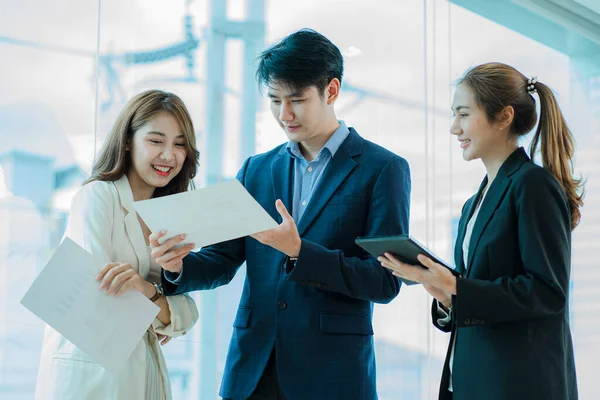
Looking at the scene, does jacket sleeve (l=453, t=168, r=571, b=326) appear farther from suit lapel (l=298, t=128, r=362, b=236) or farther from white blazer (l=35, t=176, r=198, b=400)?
white blazer (l=35, t=176, r=198, b=400)

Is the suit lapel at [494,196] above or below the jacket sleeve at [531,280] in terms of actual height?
above

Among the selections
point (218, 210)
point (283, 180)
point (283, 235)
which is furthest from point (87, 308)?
point (283, 180)

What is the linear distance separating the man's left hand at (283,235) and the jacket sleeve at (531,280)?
41 centimetres

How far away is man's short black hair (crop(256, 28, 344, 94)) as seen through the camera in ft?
6.61

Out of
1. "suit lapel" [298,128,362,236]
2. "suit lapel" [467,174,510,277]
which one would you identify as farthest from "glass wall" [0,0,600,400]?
Answer: "suit lapel" [467,174,510,277]

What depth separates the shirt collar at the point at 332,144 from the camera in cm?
205

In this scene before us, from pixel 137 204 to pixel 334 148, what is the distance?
627 millimetres

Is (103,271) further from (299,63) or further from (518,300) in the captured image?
(518,300)

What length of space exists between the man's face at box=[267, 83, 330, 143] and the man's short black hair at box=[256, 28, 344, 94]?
2 centimetres

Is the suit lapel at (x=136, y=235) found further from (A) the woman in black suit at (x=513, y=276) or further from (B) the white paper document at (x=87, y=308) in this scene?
(A) the woman in black suit at (x=513, y=276)

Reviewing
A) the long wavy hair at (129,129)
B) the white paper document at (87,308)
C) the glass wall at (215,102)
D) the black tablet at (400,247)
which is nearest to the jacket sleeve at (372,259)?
the black tablet at (400,247)

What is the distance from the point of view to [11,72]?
263 cm

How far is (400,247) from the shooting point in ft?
5.45

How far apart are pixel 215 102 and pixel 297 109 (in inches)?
48.9
